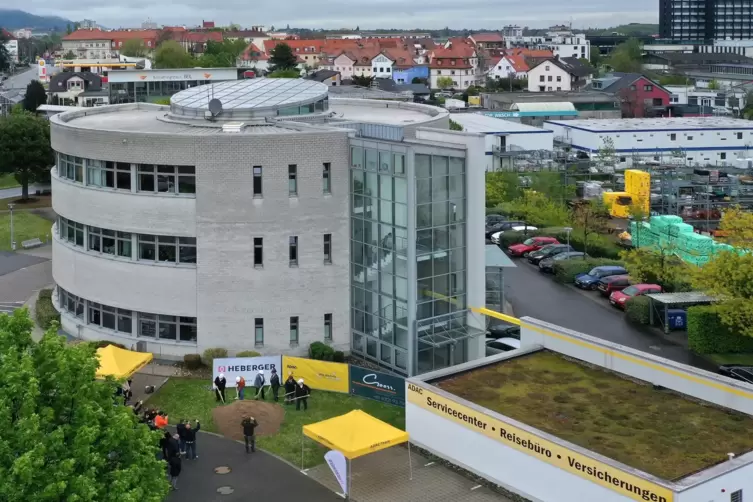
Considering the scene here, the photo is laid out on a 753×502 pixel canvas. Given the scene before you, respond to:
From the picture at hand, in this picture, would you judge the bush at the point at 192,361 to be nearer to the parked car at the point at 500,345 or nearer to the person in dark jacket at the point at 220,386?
the person in dark jacket at the point at 220,386

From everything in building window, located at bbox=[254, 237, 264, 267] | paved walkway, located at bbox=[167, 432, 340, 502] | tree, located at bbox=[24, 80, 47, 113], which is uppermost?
tree, located at bbox=[24, 80, 47, 113]

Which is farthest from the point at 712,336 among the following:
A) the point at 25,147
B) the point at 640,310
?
the point at 25,147

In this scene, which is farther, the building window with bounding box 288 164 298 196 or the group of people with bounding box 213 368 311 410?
the building window with bounding box 288 164 298 196

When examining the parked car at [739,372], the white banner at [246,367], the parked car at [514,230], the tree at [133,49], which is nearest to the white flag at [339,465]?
the white banner at [246,367]

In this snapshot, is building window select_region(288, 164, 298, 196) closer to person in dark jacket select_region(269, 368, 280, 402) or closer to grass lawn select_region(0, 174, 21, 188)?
person in dark jacket select_region(269, 368, 280, 402)

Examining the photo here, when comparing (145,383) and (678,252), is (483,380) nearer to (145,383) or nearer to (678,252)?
(145,383)

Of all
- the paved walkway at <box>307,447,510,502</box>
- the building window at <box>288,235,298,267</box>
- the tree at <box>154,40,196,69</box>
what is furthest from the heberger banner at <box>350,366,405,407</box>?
the tree at <box>154,40,196,69</box>

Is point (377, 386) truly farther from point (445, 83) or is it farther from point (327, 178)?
point (445, 83)
